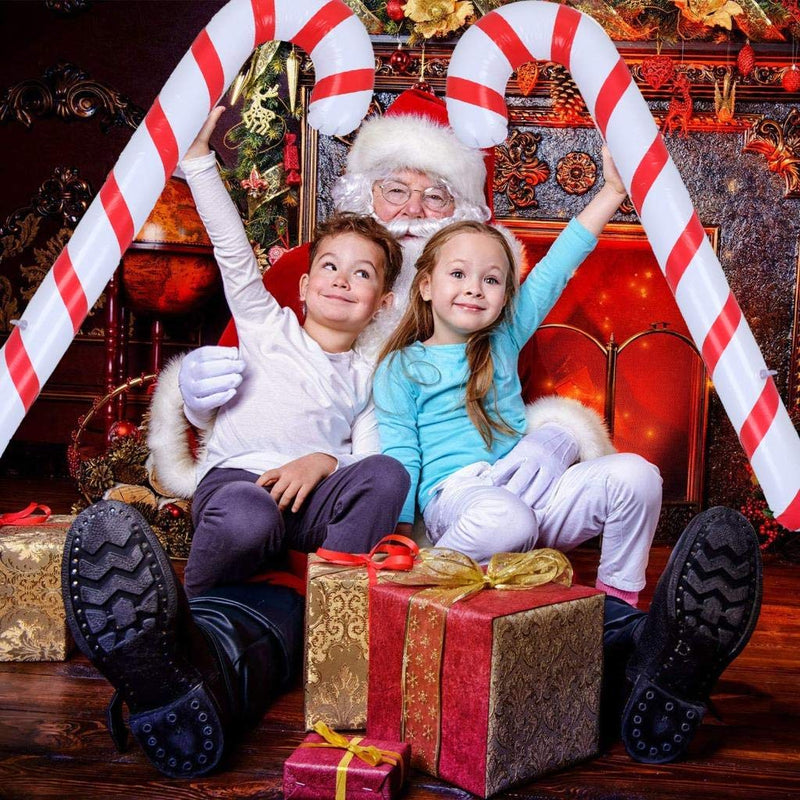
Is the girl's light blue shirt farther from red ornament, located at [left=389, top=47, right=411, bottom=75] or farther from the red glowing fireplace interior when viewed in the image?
red ornament, located at [left=389, top=47, right=411, bottom=75]

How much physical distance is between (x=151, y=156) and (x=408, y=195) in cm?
88

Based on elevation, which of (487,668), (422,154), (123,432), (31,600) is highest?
(422,154)

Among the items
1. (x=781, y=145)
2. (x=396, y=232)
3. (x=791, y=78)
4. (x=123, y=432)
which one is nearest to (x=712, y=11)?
(x=791, y=78)

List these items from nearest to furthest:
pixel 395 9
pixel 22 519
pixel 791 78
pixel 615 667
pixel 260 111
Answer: pixel 615 667 < pixel 22 519 < pixel 791 78 < pixel 395 9 < pixel 260 111

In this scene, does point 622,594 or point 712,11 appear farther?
point 712,11

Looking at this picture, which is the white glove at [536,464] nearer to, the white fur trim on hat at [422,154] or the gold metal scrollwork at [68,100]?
the white fur trim on hat at [422,154]

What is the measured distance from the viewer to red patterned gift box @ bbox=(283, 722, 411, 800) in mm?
1322

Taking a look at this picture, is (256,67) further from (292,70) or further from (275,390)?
(275,390)

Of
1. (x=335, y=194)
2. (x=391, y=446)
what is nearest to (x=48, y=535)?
(x=391, y=446)

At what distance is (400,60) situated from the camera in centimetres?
357

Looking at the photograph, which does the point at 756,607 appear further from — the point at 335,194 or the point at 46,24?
the point at 46,24

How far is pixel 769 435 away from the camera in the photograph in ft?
5.62

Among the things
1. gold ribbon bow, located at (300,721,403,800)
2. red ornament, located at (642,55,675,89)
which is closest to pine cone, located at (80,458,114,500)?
gold ribbon bow, located at (300,721,403,800)

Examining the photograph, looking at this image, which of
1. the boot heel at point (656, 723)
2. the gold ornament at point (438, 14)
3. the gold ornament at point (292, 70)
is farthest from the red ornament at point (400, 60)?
the boot heel at point (656, 723)
